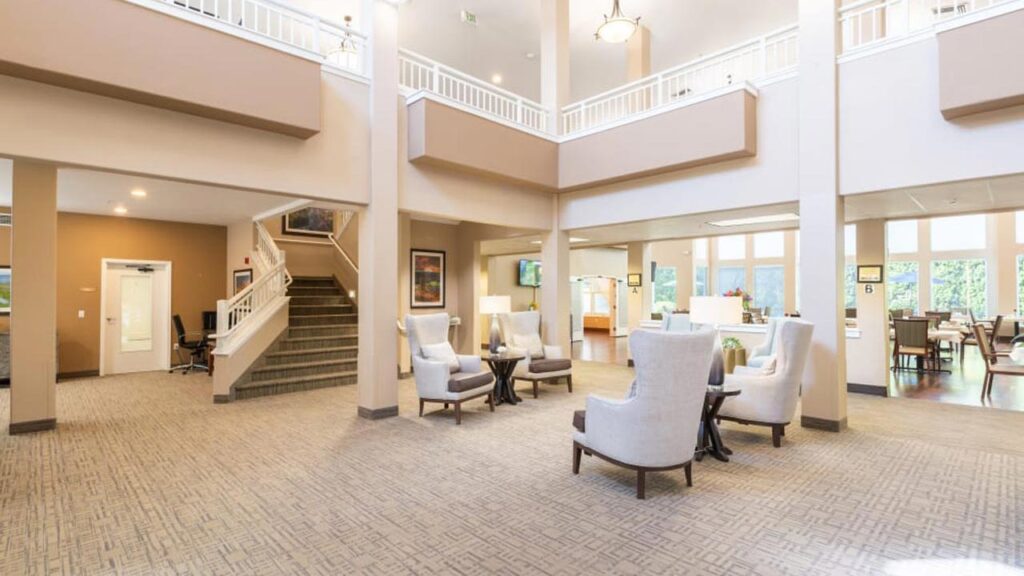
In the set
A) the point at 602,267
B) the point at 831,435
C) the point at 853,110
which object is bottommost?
the point at 831,435

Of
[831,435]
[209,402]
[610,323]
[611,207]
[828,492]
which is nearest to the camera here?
[828,492]

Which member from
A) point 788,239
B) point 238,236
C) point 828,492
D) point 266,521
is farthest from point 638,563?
point 788,239

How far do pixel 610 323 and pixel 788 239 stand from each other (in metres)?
6.92

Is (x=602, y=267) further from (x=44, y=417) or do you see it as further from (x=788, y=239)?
(x=44, y=417)

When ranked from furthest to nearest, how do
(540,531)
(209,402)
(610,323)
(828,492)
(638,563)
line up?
(610,323), (209,402), (828,492), (540,531), (638,563)

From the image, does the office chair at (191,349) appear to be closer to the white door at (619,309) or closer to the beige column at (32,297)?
the beige column at (32,297)

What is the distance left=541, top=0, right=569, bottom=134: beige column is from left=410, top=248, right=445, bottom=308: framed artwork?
3.74 meters

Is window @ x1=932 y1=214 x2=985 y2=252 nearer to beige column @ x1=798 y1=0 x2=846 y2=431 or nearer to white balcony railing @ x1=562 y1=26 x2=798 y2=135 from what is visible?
white balcony railing @ x1=562 y1=26 x2=798 y2=135

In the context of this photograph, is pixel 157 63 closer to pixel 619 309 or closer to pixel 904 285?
pixel 619 309

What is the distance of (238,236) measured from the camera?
9.55 meters

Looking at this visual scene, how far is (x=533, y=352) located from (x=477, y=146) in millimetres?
3152

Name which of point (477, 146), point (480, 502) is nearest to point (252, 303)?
point (477, 146)

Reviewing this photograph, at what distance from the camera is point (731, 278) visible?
733 inches

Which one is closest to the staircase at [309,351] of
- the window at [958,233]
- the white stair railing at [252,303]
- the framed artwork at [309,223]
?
the white stair railing at [252,303]
